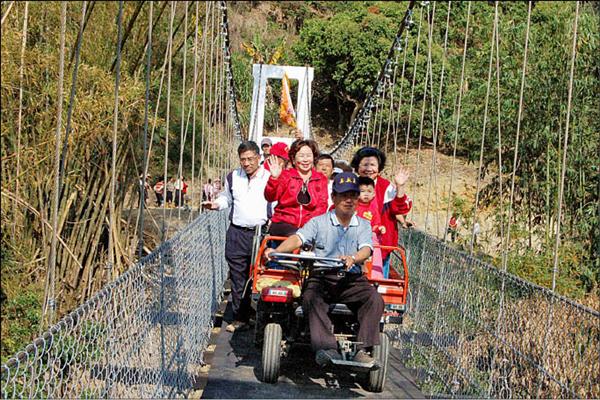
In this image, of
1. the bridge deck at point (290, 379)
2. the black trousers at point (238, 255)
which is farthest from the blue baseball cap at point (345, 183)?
the black trousers at point (238, 255)

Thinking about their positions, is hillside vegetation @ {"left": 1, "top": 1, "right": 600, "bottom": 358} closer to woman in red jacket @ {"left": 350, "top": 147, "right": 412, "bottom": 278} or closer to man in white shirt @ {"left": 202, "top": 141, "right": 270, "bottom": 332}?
man in white shirt @ {"left": 202, "top": 141, "right": 270, "bottom": 332}

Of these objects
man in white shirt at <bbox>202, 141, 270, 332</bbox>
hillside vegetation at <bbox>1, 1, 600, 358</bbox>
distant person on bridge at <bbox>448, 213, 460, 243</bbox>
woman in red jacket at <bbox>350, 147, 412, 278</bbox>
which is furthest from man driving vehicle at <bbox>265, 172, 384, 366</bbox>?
distant person on bridge at <bbox>448, 213, 460, 243</bbox>

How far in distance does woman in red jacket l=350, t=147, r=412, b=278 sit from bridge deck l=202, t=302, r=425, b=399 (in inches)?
23.7

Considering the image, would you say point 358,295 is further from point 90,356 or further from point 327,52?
point 327,52

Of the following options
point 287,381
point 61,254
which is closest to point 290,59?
point 61,254

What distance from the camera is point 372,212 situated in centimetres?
455

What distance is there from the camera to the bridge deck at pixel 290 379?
402cm

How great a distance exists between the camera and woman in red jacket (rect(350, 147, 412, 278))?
455 cm

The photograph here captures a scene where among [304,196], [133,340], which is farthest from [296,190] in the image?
[133,340]

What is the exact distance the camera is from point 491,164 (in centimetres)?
1035

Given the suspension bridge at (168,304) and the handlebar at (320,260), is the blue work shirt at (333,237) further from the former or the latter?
the suspension bridge at (168,304)

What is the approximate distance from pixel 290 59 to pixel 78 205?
2170cm

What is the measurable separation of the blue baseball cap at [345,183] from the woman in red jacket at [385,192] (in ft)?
2.56

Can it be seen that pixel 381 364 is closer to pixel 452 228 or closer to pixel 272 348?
pixel 272 348
